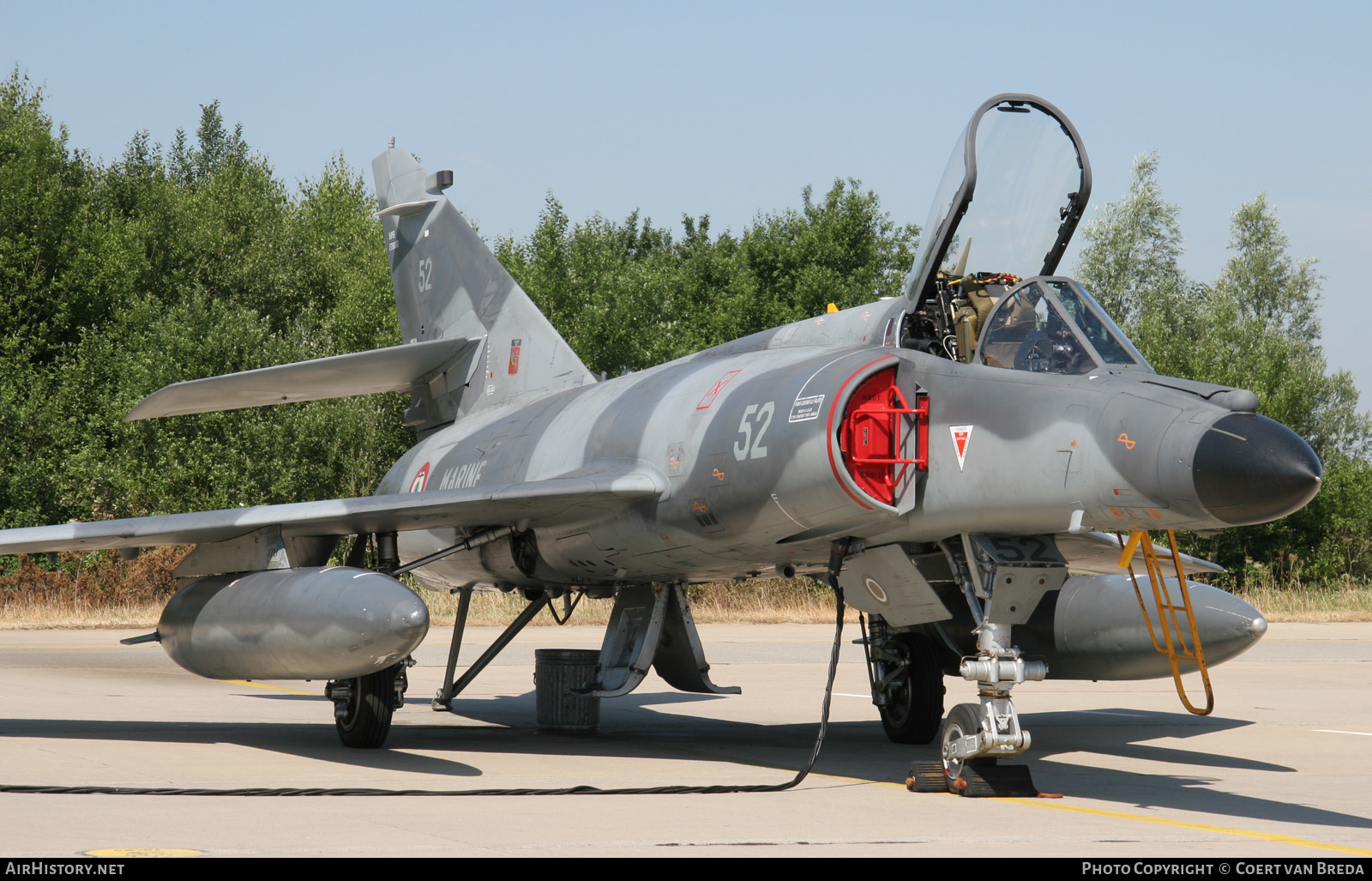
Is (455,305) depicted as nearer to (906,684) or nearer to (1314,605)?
(906,684)

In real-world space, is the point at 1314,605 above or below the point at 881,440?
below

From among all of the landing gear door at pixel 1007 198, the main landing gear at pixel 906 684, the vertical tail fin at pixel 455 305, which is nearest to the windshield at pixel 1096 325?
the landing gear door at pixel 1007 198

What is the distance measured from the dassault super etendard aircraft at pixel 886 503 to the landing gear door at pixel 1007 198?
2 cm

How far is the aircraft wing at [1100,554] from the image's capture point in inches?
379

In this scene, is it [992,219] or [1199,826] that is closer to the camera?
[1199,826]

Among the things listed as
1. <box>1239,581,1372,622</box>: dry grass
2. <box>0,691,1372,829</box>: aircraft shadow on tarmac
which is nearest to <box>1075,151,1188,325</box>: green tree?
<box>1239,581,1372,622</box>: dry grass

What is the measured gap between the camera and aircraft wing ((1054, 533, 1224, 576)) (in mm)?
9617

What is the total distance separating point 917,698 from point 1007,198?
12.6 ft

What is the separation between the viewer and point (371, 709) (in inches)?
355

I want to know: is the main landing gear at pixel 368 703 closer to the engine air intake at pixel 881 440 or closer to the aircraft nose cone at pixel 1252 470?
the engine air intake at pixel 881 440

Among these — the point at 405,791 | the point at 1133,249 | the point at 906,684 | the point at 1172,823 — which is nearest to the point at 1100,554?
the point at 906,684

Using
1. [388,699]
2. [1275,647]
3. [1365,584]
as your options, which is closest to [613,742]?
[388,699]

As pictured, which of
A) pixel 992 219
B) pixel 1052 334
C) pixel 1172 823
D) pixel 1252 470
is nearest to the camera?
pixel 1252 470
